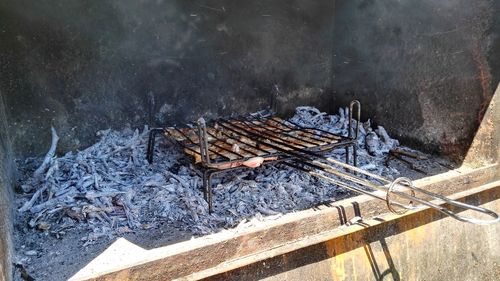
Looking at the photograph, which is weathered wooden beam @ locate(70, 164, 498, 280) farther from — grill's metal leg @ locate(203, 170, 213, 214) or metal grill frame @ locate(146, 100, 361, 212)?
metal grill frame @ locate(146, 100, 361, 212)

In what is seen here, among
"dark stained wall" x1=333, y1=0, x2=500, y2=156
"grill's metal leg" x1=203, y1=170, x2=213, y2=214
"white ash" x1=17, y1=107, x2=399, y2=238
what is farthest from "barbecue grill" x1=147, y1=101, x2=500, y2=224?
"dark stained wall" x1=333, y1=0, x2=500, y2=156

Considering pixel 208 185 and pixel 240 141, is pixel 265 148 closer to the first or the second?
pixel 240 141

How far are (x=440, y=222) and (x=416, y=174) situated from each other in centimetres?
61

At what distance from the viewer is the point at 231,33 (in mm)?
4734

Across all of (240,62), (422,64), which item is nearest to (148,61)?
(240,62)

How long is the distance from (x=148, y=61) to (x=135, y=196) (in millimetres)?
1637

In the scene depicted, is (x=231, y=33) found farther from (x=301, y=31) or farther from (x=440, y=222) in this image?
(x=440, y=222)

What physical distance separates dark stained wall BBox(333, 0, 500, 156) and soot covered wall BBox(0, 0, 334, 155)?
1.76ft

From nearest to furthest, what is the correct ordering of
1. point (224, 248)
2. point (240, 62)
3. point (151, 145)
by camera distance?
point (224, 248)
point (151, 145)
point (240, 62)

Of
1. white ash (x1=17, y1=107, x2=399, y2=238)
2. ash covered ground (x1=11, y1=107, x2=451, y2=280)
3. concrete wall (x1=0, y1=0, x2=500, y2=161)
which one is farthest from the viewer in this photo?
concrete wall (x1=0, y1=0, x2=500, y2=161)

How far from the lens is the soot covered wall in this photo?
3846 mm

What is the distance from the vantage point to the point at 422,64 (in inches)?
161

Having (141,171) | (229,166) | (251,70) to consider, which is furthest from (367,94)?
(141,171)

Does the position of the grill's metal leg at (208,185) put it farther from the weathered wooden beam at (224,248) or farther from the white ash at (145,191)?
the weathered wooden beam at (224,248)
